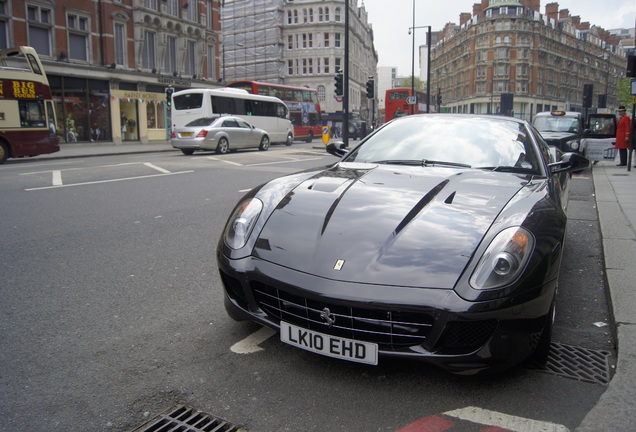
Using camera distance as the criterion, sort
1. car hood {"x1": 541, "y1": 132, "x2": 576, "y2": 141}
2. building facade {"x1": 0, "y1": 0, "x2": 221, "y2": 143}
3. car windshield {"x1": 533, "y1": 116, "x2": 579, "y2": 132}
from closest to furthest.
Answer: car hood {"x1": 541, "y1": 132, "x2": 576, "y2": 141} → car windshield {"x1": 533, "y1": 116, "x2": 579, "y2": 132} → building facade {"x1": 0, "y1": 0, "x2": 221, "y2": 143}

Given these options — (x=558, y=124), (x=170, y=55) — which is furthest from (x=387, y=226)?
(x=170, y=55)

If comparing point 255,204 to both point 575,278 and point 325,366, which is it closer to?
point 325,366

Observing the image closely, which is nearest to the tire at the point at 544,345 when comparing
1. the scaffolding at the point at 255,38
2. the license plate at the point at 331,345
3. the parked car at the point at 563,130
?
the license plate at the point at 331,345

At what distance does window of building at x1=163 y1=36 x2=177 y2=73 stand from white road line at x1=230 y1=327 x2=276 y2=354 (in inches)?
1487

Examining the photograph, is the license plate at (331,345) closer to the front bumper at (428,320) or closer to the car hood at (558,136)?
the front bumper at (428,320)

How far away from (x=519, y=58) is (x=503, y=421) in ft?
356

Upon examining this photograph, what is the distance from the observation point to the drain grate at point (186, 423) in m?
2.20

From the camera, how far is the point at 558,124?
16.6 m

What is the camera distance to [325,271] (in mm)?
2514

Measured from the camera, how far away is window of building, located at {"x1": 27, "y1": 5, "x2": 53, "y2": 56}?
2850 centimetres

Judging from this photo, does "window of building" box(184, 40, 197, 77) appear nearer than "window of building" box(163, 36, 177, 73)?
No

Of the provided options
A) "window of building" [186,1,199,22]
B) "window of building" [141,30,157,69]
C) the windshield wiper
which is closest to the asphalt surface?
the windshield wiper

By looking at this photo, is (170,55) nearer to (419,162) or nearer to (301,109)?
(301,109)

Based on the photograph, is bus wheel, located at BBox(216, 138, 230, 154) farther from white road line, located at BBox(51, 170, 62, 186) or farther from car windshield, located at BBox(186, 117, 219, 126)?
white road line, located at BBox(51, 170, 62, 186)
